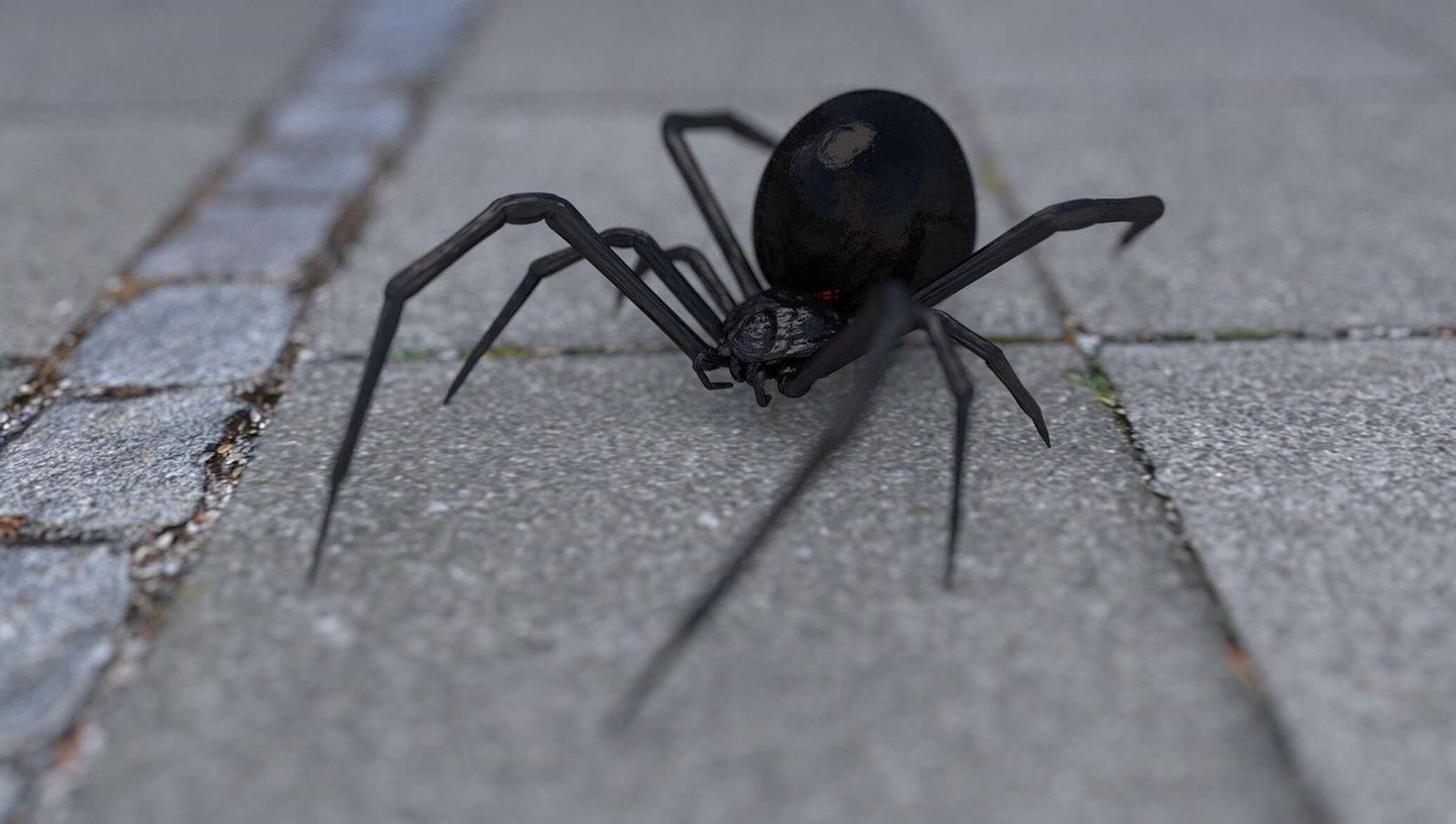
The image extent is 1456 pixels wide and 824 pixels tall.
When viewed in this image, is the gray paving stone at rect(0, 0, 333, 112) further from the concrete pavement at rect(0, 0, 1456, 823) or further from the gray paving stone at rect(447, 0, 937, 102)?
the gray paving stone at rect(447, 0, 937, 102)

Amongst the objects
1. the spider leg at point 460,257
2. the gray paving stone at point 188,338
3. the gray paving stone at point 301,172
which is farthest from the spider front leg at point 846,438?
the gray paving stone at point 301,172

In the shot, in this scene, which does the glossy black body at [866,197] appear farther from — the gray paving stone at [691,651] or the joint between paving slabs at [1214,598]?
the joint between paving slabs at [1214,598]

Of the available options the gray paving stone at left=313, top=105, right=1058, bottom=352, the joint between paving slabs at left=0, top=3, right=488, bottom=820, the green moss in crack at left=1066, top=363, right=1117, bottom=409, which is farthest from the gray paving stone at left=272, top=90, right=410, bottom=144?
the green moss in crack at left=1066, top=363, right=1117, bottom=409

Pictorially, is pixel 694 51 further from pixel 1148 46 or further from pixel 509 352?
pixel 509 352

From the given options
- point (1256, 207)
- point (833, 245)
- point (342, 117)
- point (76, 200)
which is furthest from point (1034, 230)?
point (342, 117)

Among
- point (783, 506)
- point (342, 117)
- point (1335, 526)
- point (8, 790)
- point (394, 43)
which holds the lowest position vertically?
point (1335, 526)

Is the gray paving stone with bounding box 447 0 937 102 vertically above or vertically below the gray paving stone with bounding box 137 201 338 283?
above
